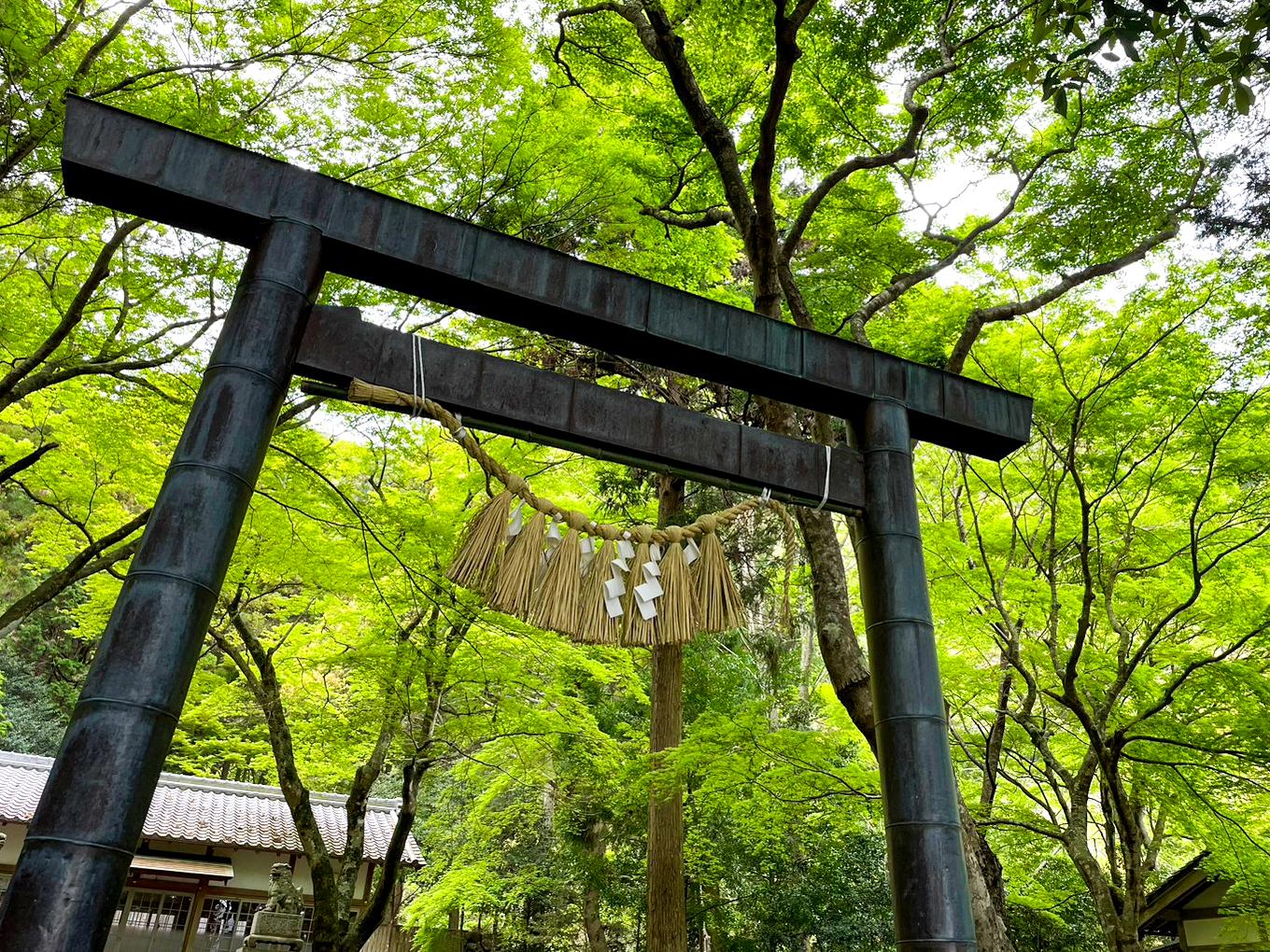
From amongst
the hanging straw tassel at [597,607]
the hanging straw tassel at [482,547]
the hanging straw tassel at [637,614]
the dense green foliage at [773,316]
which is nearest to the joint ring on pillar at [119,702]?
the hanging straw tassel at [482,547]

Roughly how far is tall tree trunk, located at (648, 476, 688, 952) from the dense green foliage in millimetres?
415

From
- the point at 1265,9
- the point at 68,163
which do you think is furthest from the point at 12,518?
the point at 1265,9

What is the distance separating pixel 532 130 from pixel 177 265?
296cm

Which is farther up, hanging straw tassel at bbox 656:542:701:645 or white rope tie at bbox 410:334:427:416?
white rope tie at bbox 410:334:427:416

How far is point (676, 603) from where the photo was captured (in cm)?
263

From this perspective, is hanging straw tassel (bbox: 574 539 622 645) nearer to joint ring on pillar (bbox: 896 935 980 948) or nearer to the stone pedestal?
joint ring on pillar (bbox: 896 935 980 948)

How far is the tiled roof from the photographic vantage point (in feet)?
37.8

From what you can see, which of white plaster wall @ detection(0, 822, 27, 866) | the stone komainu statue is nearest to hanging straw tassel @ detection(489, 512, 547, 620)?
the stone komainu statue

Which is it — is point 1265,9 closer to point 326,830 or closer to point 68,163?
point 68,163

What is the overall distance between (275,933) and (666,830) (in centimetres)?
485

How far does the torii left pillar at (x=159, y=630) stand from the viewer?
1663 millimetres

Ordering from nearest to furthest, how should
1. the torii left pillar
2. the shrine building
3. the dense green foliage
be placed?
the torii left pillar → the dense green foliage → the shrine building

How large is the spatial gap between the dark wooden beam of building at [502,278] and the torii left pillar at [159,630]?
0.14m

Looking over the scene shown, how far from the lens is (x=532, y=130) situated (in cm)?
703
